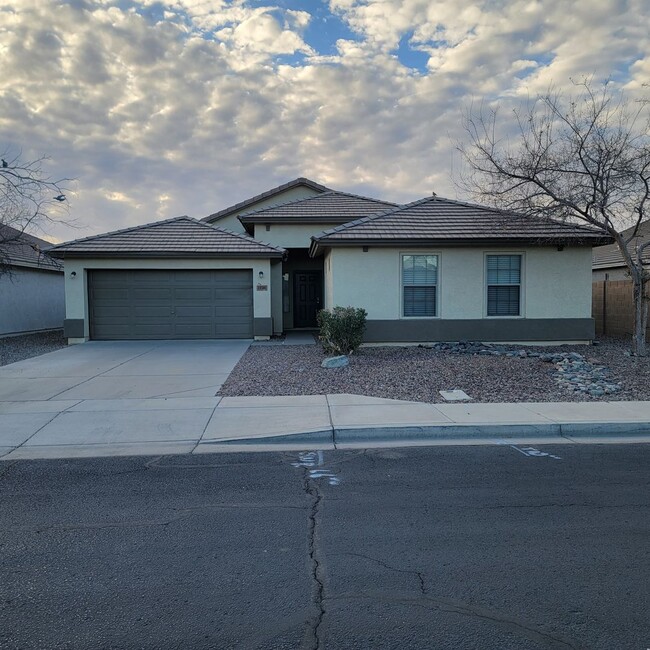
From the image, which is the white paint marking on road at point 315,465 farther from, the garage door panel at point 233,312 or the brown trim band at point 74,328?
the brown trim band at point 74,328

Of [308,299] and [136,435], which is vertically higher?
[308,299]

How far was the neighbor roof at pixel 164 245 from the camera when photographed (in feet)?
57.3

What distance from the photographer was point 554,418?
25.2ft

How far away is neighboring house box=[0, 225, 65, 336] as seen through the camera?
67.4 ft

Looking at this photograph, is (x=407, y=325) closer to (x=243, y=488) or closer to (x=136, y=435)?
(x=136, y=435)

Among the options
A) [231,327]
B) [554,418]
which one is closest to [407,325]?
[231,327]

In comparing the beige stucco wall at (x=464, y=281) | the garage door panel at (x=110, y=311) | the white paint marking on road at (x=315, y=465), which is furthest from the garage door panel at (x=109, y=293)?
the white paint marking on road at (x=315, y=465)

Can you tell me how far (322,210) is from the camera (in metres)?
21.6

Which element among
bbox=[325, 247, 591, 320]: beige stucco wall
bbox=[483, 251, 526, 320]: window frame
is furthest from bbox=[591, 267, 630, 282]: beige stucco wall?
bbox=[483, 251, 526, 320]: window frame

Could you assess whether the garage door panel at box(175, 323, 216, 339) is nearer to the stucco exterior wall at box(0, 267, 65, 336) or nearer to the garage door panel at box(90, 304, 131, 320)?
the garage door panel at box(90, 304, 131, 320)

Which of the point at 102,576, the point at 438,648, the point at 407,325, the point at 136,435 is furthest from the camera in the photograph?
the point at 407,325

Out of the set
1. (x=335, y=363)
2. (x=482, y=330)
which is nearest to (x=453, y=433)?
(x=335, y=363)

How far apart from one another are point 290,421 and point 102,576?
4185 mm

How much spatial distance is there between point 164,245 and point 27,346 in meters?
5.51
